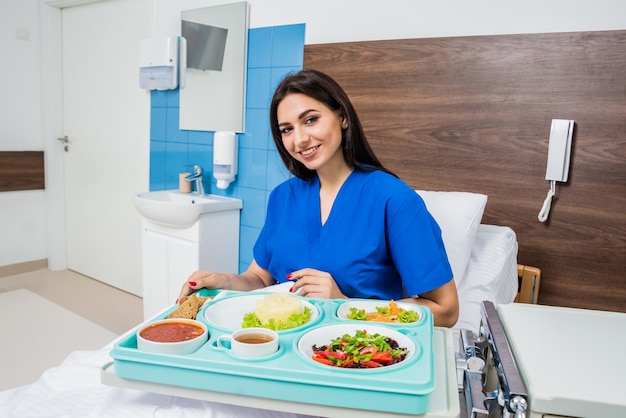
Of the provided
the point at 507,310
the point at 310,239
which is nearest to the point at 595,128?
the point at 310,239

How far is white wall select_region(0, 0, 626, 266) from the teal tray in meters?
1.65

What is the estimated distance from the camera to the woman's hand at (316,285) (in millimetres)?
1153

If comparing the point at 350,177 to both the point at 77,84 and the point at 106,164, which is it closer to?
the point at 106,164

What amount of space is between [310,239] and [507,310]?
70 centimetres

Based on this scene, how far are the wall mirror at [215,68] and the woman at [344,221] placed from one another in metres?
1.47

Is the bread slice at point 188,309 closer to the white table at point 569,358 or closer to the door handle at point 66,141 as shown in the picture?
the white table at point 569,358

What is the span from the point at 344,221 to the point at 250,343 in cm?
66

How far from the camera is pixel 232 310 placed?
102cm

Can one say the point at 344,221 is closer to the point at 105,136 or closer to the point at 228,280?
the point at 228,280

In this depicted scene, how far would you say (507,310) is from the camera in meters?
0.82

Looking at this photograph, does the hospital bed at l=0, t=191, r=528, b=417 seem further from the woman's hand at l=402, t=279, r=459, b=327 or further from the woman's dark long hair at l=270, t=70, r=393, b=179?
the woman's dark long hair at l=270, t=70, r=393, b=179

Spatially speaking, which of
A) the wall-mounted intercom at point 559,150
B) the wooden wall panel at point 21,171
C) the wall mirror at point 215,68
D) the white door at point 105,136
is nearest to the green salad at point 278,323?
the wall-mounted intercom at point 559,150

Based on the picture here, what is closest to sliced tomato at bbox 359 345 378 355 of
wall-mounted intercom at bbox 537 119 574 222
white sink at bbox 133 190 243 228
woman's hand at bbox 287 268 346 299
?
woman's hand at bbox 287 268 346 299

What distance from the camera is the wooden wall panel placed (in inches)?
147
